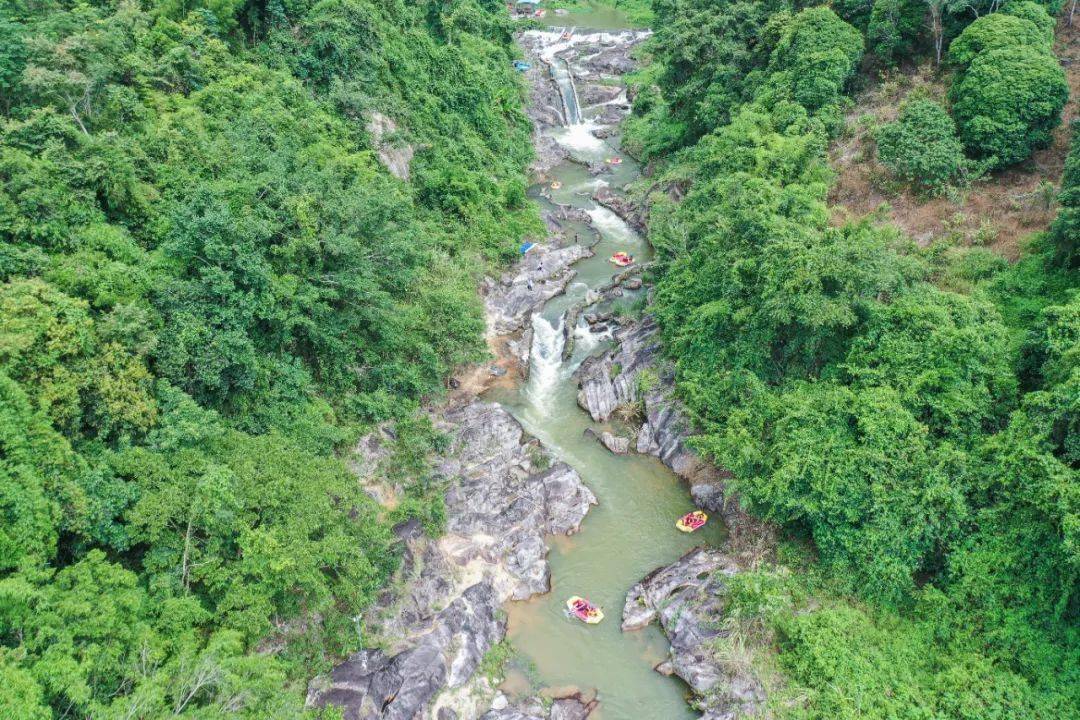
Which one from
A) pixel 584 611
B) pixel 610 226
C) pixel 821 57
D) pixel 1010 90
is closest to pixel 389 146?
pixel 610 226

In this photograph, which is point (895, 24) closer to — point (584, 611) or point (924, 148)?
point (924, 148)

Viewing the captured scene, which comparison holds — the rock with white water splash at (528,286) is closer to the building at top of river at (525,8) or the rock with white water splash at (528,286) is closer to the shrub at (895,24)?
the shrub at (895,24)

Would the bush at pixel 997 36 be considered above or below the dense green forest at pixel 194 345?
above

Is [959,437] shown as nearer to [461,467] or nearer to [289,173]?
[461,467]

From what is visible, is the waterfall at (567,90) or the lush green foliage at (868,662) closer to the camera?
the lush green foliage at (868,662)

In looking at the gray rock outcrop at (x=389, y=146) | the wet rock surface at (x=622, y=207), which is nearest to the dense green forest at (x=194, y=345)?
the gray rock outcrop at (x=389, y=146)

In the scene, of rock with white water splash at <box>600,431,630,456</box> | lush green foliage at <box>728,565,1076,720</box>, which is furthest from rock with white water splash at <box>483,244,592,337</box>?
lush green foliage at <box>728,565,1076,720</box>

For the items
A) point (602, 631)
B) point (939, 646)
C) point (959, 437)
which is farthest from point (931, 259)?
point (602, 631)
